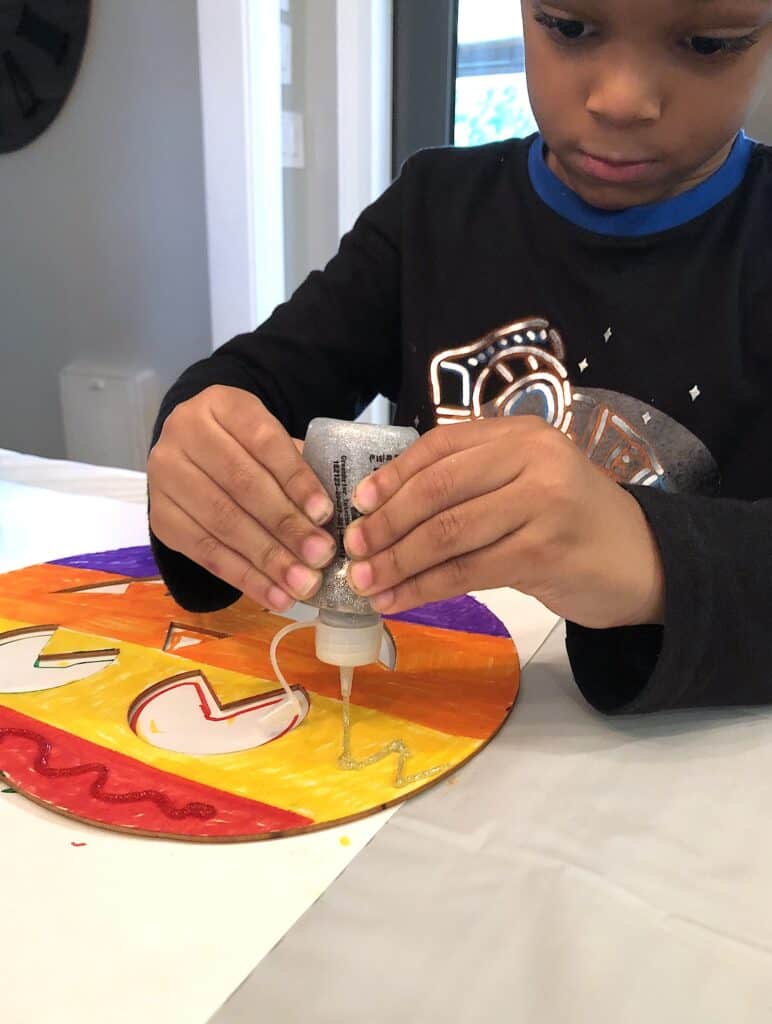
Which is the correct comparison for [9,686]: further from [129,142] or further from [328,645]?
[129,142]

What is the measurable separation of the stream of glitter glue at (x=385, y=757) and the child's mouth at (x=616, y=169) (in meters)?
0.37

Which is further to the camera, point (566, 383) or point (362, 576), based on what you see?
point (566, 383)

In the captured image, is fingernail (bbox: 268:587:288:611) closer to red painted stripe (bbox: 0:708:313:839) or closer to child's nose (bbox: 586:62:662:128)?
red painted stripe (bbox: 0:708:313:839)

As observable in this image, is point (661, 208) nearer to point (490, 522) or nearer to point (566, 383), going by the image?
point (566, 383)

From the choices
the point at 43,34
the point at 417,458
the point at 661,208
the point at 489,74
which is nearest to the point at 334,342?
the point at 661,208

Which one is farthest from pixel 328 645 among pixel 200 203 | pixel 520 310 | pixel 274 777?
pixel 200 203

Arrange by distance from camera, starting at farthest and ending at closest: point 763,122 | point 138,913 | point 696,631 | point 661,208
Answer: point 763,122, point 661,208, point 696,631, point 138,913

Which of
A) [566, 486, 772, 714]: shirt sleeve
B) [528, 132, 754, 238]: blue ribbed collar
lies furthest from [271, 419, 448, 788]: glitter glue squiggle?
[528, 132, 754, 238]: blue ribbed collar

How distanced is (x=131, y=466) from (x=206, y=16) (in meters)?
0.78

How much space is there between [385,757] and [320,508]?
0.12 meters

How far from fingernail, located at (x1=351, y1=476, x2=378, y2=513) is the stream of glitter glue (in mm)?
87

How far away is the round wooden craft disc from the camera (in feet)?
1.20

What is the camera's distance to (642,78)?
18.4 inches

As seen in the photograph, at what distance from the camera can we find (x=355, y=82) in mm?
1515
